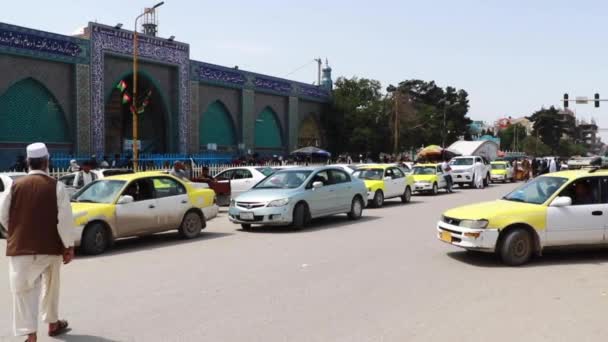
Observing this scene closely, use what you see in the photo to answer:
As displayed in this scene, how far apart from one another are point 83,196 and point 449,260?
22.3 ft

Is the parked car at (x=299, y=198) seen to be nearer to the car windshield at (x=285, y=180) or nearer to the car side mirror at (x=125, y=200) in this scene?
the car windshield at (x=285, y=180)

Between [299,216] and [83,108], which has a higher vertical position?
[83,108]

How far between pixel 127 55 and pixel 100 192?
1977 centimetres

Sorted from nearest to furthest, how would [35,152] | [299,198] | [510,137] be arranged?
[35,152] < [299,198] < [510,137]

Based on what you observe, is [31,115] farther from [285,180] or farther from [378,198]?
[285,180]

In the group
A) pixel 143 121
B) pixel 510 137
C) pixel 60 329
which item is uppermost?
pixel 510 137

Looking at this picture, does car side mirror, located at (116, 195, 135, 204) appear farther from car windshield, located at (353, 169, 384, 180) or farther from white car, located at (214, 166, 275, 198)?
car windshield, located at (353, 169, 384, 180)

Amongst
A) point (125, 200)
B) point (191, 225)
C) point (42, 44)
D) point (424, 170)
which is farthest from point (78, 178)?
point (424, 170)

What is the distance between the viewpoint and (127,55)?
98.5 ft

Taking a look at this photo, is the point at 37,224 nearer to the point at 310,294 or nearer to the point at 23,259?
the point at 23,259

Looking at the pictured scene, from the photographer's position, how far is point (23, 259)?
5277 mm

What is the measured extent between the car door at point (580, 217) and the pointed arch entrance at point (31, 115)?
22.2m

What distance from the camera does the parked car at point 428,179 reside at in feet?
88.5

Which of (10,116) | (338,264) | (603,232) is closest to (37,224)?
(338,264)
